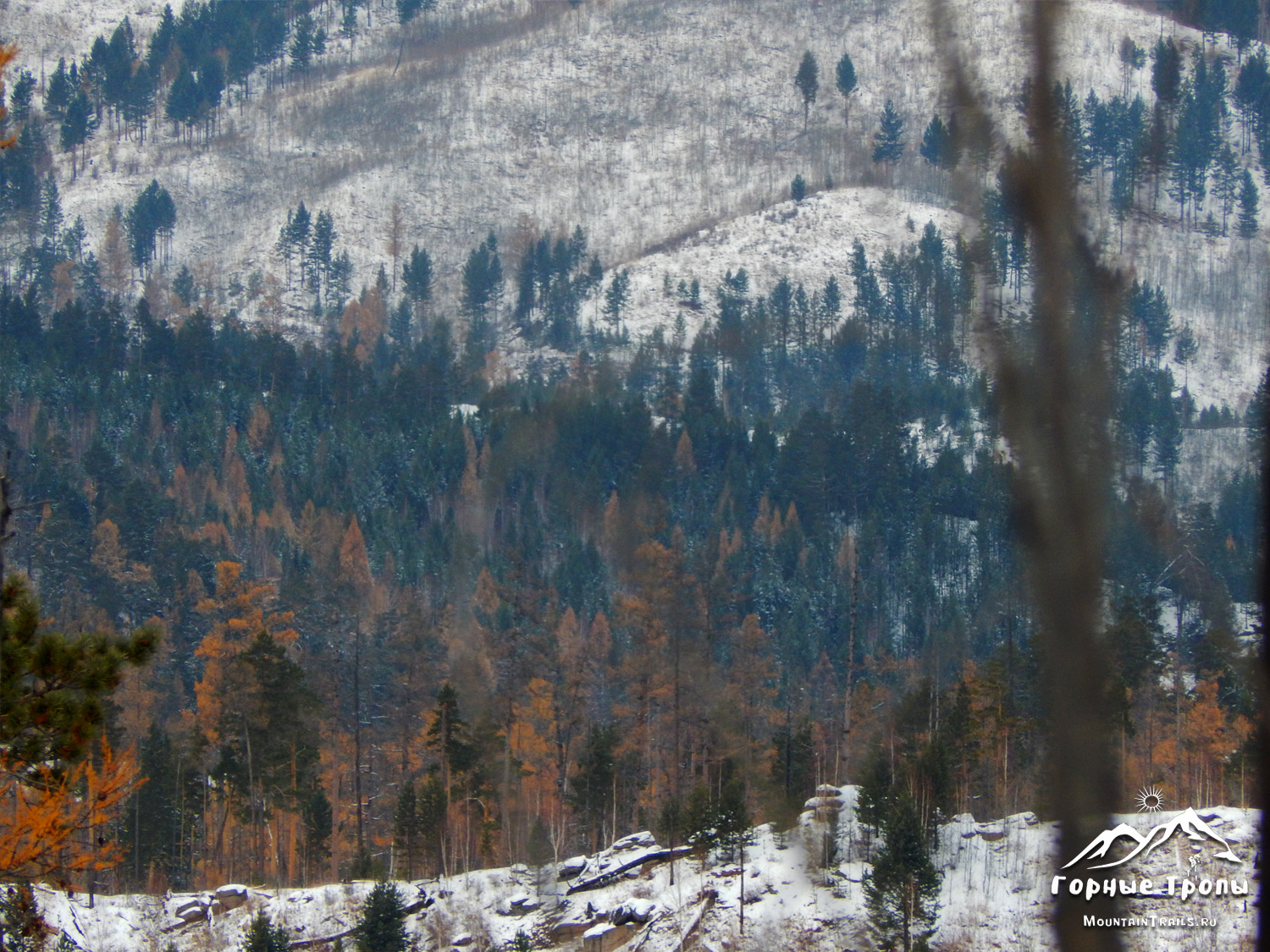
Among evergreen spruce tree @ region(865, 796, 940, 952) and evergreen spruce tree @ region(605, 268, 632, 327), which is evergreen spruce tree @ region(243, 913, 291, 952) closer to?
evergreen spruce tree @ region(865, 796, 940, 952)

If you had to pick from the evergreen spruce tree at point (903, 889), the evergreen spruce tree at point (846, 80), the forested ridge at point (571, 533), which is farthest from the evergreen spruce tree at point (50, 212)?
the evergreen spruce tree at point (903, 889)

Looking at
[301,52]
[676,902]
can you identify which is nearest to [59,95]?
[301,52]

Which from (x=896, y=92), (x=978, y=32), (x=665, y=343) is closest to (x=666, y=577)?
(x=978, y=32)

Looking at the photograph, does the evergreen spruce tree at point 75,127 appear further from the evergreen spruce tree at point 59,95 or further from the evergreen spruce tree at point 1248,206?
the evergreen spruce tree at point 1248,206

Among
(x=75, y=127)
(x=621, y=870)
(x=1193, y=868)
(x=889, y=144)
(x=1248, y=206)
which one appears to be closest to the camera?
(x=1193, y=868)

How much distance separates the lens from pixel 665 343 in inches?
5177

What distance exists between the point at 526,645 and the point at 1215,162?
144593 millimetres

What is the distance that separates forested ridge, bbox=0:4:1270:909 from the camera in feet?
103

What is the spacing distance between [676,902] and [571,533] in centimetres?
6141

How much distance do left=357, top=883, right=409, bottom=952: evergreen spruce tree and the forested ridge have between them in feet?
25.8

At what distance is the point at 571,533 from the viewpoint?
91.6 meters

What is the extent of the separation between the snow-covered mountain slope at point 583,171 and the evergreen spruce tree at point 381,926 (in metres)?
111

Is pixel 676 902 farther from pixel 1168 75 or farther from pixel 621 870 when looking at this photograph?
pixel 1168 75

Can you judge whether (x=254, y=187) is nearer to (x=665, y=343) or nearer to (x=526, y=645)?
(x=665, y=343)
